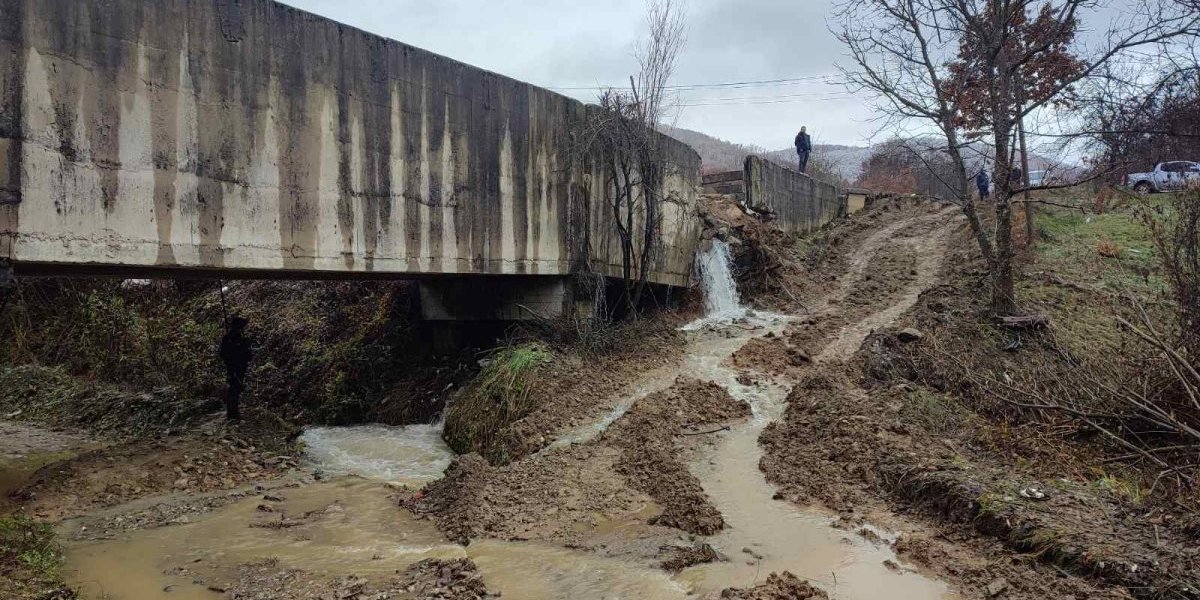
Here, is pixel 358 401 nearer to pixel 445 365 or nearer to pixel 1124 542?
pixel 445 365

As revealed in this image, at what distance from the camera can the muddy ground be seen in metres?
4.75

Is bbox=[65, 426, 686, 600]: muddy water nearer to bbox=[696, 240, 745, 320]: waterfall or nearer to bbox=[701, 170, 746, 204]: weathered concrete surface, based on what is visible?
bbox=[696, 240, 745, 320]: waterfall

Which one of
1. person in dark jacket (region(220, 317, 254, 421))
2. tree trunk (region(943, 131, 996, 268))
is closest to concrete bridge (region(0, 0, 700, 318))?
person in dark jacket (region(220, 317, 254, 421))

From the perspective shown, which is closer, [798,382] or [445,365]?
[798,382]

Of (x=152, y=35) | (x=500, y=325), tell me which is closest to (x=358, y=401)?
(x=500, y=325)

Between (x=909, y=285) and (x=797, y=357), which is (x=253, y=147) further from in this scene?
(x=909, y=285)

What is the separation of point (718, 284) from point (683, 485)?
27.8 feet

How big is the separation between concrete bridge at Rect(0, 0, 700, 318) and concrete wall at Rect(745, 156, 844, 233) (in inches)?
321

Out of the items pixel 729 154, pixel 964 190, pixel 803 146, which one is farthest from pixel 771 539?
pixel 729 154

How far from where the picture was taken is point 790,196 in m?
19.5

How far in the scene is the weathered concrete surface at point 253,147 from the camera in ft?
18.9

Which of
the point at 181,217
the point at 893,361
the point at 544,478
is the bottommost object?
the point at 544,478

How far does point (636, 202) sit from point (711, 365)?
304 cm

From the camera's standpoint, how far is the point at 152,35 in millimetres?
6250
